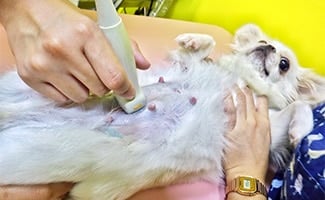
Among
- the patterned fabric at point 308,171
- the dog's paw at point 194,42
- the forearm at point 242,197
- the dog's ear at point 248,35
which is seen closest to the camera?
the patterned fabric at point 308,171

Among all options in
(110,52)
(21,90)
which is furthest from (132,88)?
(21,90)

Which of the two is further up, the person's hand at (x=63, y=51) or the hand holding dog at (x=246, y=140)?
the person's hand at (x=63, y=51)

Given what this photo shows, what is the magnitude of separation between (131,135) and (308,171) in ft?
1.04

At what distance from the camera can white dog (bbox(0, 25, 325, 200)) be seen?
0.92m

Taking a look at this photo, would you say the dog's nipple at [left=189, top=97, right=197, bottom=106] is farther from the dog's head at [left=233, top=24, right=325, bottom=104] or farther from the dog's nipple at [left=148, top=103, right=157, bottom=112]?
the dog's head at [left=233, top=24, right=325, bottom=104]

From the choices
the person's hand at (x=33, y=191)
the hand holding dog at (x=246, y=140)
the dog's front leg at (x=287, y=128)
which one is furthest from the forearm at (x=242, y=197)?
the person's hand at (x=33, y=191)

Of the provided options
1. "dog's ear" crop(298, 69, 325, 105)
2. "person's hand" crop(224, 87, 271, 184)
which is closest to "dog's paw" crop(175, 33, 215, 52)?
"person's hand" crop(224, 87, 271, 184)

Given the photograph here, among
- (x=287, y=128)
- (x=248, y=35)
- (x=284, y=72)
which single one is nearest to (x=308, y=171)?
(x=287, y=128)

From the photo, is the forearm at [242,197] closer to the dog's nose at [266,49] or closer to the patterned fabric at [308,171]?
the patterned fabric at [308,171]

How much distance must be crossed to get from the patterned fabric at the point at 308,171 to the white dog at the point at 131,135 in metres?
0.09

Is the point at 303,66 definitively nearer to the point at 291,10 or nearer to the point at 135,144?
A: the point at 291,10

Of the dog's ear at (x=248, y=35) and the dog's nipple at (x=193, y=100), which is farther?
the dog's ear at (x=248, y=35)

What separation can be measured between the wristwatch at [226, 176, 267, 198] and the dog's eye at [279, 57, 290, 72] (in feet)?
1.16

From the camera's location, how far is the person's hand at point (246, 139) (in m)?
1.08
